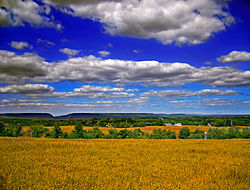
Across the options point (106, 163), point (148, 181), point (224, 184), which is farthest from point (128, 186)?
point (106, 163)

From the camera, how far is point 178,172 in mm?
11148

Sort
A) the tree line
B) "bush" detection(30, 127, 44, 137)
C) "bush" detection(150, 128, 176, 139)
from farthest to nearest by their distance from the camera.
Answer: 1. "bush" detection(30, 127, 44, 137)
2. "bush" detection(150, 128, 176, 139)
3. the tree line

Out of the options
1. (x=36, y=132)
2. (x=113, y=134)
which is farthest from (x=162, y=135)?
(x=36, y=132)

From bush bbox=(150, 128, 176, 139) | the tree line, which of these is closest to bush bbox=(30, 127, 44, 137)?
the tree line

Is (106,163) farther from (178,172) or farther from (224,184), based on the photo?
(224,184)

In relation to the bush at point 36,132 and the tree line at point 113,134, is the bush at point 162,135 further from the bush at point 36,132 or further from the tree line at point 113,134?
the bush at point 36,132

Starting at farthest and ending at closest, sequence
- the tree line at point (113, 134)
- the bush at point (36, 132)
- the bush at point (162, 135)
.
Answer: the bush at point (36, 132) < the bush at point (162, 135) < the tree line at point (113, 134)

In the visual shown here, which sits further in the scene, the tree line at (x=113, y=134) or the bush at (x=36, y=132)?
the bush at (x=36, y=132)

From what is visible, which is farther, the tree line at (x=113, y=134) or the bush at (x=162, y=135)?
the bush at (x=162, y=135)

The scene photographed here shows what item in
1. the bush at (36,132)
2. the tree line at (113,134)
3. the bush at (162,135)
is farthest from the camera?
the bush at (36,132)

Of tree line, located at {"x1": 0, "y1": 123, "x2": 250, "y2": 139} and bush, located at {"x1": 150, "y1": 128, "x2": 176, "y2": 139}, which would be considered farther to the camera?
bush, located at {"x1": 150, "y1": 128, "x2": 176, "y2": 139}

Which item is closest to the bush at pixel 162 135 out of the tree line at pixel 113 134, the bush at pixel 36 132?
the tree line at pixel 113 134

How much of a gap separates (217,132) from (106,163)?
41.4m

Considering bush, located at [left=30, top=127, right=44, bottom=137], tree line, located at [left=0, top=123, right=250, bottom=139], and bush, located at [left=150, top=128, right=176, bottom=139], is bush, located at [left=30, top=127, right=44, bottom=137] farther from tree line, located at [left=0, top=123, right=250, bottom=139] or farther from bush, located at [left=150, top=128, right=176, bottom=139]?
bush, located at [left=150, top=128, right=176, bottom=139]
